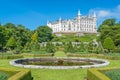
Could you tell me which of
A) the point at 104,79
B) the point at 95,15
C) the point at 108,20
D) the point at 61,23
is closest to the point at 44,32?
the point at 108,20

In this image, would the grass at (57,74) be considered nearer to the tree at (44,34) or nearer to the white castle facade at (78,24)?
the tree at (44,34)

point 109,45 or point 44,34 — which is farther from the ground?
point 44,34

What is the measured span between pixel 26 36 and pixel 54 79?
55.7 meters

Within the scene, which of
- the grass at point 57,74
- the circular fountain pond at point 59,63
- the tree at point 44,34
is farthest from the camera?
the tree at point 44,34

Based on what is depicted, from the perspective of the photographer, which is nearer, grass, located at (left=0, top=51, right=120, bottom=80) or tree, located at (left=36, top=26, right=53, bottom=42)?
grass, located at (left=0, top=51, right=120, bottom=80)

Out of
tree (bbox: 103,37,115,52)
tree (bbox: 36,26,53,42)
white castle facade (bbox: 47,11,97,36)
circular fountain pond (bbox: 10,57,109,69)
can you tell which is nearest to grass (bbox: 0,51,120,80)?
circular fountain pond (bbox: 10,57,109,69)

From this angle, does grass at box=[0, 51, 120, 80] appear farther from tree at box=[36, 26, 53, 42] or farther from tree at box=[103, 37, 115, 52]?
tree at box=[36, 26, 53, 42]

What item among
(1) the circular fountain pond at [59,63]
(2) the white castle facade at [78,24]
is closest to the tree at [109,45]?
(1) the circular fountain pond at [59,63]

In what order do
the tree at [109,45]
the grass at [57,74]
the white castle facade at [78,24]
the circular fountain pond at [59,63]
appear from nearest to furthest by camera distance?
the grass at [57,74] → the circular fountain pond at [59,63] → the tree at [109,45] → the white castle facade at [78,24]

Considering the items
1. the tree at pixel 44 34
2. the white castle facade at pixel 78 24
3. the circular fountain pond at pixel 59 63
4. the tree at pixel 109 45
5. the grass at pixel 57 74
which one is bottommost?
the grass at pixel 57 74

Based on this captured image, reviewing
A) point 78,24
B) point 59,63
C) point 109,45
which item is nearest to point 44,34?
point 78,24

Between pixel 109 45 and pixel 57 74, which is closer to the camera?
pixel 57 74

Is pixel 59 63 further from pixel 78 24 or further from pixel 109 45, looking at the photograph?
pixel 78 24

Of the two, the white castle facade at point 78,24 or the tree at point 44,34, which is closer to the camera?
the tree at point 44,34
